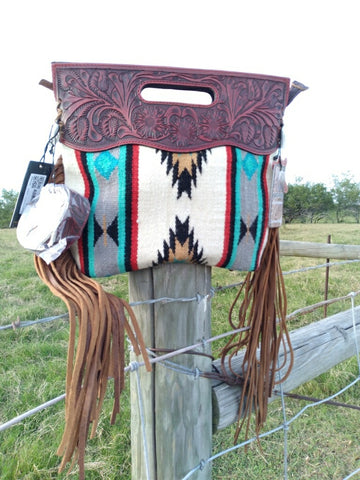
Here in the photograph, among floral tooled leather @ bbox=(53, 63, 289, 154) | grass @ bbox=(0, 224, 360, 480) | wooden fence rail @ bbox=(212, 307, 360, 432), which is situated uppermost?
floral tooled leather @ bbox=(53, 63, 289, 154)

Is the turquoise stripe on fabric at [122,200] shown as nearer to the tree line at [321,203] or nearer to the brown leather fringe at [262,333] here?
the brown leather fringe at [262,333]

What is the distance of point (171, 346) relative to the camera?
626mm

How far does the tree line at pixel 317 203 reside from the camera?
17172 mm

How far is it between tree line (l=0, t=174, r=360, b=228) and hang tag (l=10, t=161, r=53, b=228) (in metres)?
17.2

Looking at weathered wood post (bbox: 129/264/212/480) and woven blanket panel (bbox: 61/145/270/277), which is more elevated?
woven blanket panel (bbox: 61/145/270/277)

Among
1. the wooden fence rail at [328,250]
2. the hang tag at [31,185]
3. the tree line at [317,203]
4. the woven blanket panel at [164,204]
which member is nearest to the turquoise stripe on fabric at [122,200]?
the woven blanket panel at [164,204]

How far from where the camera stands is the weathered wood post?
62 cm

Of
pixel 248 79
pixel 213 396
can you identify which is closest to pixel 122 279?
pixel 213 396

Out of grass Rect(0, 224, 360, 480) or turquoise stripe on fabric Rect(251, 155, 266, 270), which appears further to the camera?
grass Rect(0, 224, 360, 480)

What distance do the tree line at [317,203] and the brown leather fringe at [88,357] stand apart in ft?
56.4

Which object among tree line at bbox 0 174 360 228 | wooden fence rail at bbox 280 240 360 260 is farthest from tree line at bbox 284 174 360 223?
wooden fence rail at bbox 280 240 360 260

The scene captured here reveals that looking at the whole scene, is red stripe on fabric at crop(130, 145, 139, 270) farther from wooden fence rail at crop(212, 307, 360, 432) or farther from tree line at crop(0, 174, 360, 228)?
tree line at crop(0, 174, 360, 228)

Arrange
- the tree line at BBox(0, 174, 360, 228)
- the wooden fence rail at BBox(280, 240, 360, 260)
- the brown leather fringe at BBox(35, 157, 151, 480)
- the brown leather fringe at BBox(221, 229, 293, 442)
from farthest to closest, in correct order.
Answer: the tree line at BBox(0, 174, 360, 228), the wooden fence rail at BBox(280, 240, 360, 260), the brown leather fringe at BBox(221, 229, 293, 442), the brown leather fringe at BBox(35, 157, 151, 480)

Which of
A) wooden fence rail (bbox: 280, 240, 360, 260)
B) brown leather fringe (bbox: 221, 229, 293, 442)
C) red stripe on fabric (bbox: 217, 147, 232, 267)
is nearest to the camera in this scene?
red stripe on fabric (bbox: 217, 147, 232, 267)
